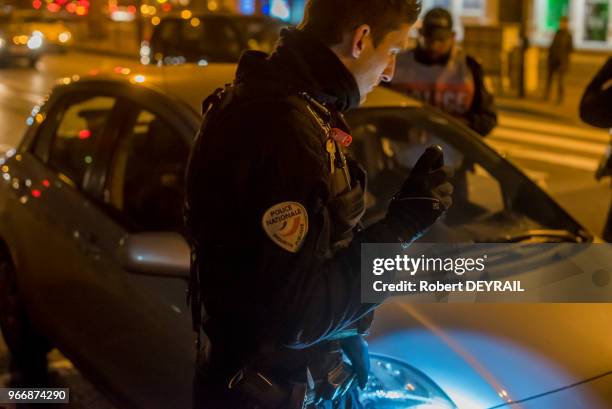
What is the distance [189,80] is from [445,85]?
243 centimetres

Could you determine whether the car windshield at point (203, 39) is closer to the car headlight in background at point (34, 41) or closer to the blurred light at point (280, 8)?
the blurred light at point (280, 8)

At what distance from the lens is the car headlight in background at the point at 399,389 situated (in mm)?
2410

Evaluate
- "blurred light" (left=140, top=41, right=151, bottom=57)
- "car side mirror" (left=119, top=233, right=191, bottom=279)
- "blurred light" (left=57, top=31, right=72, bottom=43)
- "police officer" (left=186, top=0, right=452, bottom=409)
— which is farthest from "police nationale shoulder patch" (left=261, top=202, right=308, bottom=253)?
"blurred light" (left=57, top=31, right=72, bottom=43)

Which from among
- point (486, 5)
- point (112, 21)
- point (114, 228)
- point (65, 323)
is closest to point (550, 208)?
point (114, 228)

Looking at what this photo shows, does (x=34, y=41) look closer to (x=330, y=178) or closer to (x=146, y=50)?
(x=146, y=50)

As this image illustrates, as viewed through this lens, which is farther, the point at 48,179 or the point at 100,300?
the point at 48,179

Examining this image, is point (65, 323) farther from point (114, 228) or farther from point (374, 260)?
point (374, 260)

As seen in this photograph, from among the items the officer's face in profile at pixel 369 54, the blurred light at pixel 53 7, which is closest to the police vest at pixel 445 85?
the officer's face in profile at pixel 369 54

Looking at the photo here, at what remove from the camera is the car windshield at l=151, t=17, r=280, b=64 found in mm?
13031

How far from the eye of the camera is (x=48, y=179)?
413 centimetres

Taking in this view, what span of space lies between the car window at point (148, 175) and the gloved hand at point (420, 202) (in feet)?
5.58

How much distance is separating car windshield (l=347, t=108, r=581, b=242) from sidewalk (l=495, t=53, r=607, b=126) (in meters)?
10.4

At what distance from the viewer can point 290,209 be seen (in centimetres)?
185

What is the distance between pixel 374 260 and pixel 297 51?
50cm
